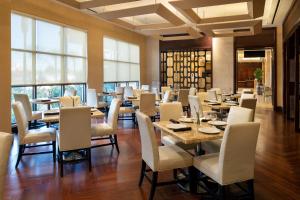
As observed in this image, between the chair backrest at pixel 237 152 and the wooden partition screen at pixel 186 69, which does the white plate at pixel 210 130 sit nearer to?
the chair backrest at pixel 237 152

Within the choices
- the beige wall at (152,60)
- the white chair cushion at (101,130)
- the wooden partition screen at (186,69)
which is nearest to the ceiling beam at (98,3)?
the white chair cushion at (101,130)

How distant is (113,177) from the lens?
3590 millimetres

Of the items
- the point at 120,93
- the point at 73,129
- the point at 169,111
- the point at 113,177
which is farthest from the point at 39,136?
the point at 120,93

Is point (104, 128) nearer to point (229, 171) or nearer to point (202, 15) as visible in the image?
point (229, 171)

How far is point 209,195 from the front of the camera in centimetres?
300

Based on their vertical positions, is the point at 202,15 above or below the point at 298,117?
above

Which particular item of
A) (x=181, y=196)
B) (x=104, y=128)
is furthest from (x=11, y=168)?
(x=181, y=196)

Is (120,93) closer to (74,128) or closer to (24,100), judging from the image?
(24,100)

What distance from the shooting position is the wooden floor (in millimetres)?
3051

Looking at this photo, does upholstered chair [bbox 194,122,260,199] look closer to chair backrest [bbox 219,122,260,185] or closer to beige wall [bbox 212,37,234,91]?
chair backrest [bbox 219,122,260,185]

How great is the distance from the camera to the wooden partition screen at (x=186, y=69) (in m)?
11.9

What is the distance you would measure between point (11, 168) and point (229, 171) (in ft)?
10.2

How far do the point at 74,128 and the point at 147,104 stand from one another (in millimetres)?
2939

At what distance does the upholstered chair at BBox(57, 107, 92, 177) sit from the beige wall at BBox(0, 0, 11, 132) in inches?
92.6
